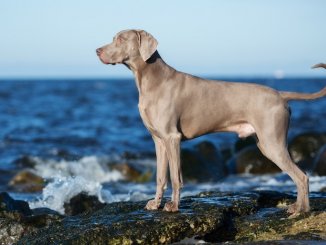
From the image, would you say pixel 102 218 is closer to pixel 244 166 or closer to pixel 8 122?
pixel 244 166

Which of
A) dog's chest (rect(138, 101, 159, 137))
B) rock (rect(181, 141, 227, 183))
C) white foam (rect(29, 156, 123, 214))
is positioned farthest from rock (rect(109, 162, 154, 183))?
dog's chest (rect(138, 101, 159, 137))

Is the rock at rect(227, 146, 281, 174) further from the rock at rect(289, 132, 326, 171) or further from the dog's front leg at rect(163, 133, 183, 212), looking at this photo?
the dog's front leg at rect(163, 133, 183, 212)

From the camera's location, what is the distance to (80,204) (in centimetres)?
1200

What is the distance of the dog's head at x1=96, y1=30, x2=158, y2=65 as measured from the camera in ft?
26.3

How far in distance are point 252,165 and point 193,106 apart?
33.2ft

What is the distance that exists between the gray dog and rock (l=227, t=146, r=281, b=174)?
982 cm

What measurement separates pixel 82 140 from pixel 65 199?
13.9 m

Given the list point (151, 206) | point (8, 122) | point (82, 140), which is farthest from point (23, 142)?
point (151, 206)

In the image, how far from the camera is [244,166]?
18.0 metres

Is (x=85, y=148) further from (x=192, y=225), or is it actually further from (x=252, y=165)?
(x=192, y=225)

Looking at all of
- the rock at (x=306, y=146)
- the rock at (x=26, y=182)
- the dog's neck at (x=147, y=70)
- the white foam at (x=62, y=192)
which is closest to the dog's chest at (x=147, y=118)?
the dog's neck at (x=147, y=70)

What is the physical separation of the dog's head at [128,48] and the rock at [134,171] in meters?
9.23

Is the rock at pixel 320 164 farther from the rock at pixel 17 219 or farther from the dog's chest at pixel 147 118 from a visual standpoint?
the dog's chest at pixel 147 118

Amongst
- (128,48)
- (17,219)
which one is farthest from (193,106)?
(17,219)
